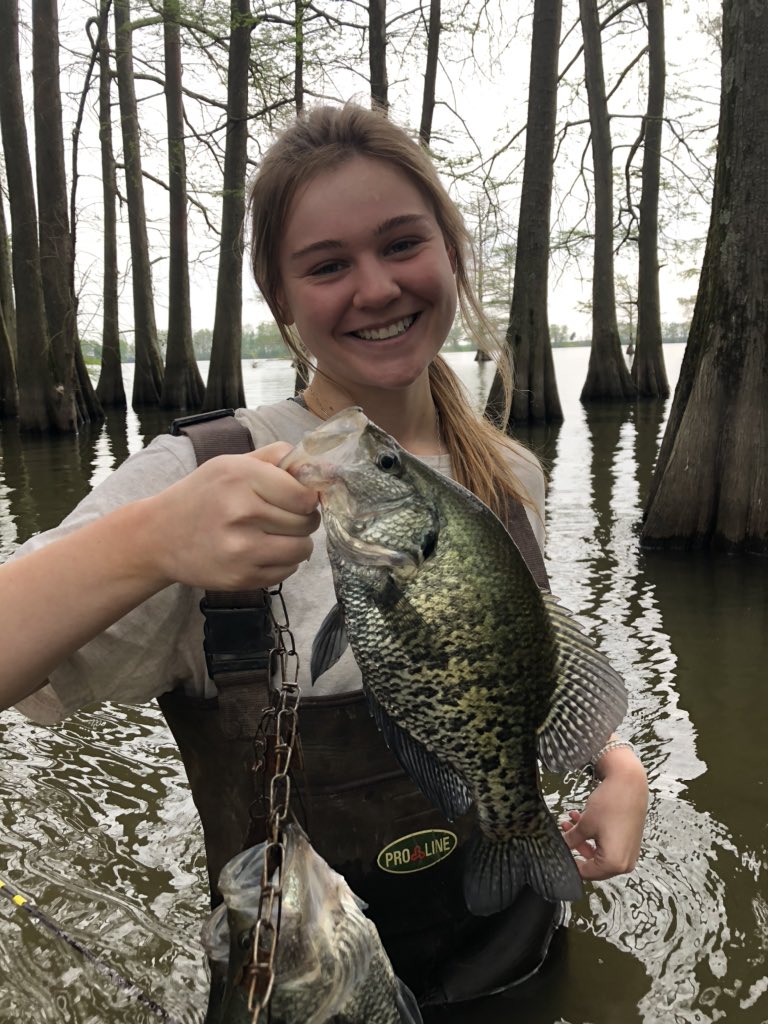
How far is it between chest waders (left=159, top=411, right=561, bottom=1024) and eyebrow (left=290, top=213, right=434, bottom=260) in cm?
46

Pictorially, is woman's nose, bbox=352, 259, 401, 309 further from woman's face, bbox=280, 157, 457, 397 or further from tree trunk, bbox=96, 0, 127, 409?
tree trunk, bbox=96, 0, 127, 409

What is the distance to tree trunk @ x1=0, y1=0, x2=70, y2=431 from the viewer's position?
58.2 ft

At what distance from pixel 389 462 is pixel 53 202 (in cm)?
1927

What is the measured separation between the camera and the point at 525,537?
2.52 metres

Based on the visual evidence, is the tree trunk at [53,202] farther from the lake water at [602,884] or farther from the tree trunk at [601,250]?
the lake water at [602,884]

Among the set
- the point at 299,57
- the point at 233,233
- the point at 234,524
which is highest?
the point at 299,57

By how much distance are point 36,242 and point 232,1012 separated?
777 inches

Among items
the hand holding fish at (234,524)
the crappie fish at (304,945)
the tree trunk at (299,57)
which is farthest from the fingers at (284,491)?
the tree trunk at (299,57)

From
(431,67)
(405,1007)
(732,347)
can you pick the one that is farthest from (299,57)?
(405,1007)

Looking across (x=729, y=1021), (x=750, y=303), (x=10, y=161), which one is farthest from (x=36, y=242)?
(x=729, y=1021)

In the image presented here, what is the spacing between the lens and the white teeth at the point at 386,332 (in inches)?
90.9

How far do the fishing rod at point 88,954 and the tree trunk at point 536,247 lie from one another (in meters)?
11.6

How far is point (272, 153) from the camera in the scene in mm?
2391

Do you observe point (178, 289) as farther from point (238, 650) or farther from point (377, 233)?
point (238, 650)
